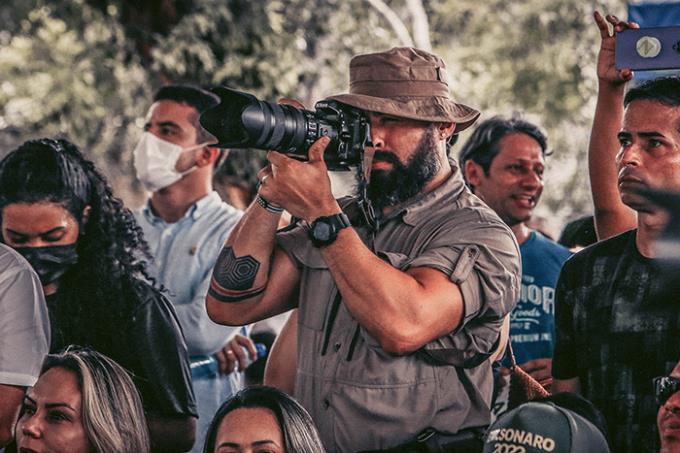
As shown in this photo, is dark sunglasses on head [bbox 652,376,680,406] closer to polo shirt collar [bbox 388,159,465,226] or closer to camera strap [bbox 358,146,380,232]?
polo shirt collar [bbox 388,159,465,226]

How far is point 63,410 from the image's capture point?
384 cm

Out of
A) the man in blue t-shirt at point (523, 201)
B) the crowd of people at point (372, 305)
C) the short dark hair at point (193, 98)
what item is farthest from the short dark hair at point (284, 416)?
the short dark hair at point (193, 98)

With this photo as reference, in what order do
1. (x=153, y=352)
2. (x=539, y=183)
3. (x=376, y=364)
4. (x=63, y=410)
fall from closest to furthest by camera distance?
(x=376, y=364) → (x=63, y=410) → (x=153, y=352) → (x=539, y=183)

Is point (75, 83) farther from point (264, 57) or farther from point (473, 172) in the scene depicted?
point (473, 172)

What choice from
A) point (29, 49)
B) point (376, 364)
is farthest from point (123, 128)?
point (376, 364)

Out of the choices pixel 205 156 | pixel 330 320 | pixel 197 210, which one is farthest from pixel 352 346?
pixel 205 156

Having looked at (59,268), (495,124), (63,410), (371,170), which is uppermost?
(495,124)

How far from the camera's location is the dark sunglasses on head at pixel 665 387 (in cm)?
343

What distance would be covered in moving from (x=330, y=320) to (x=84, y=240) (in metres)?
1.06

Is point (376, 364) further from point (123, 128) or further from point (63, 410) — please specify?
point (123, 128)

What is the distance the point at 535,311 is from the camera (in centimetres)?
518

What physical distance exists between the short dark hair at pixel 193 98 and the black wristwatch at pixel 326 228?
7.53ft

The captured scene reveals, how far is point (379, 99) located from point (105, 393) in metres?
1.19

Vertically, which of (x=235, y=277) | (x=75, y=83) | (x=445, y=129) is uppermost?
(x=75, y=83)
